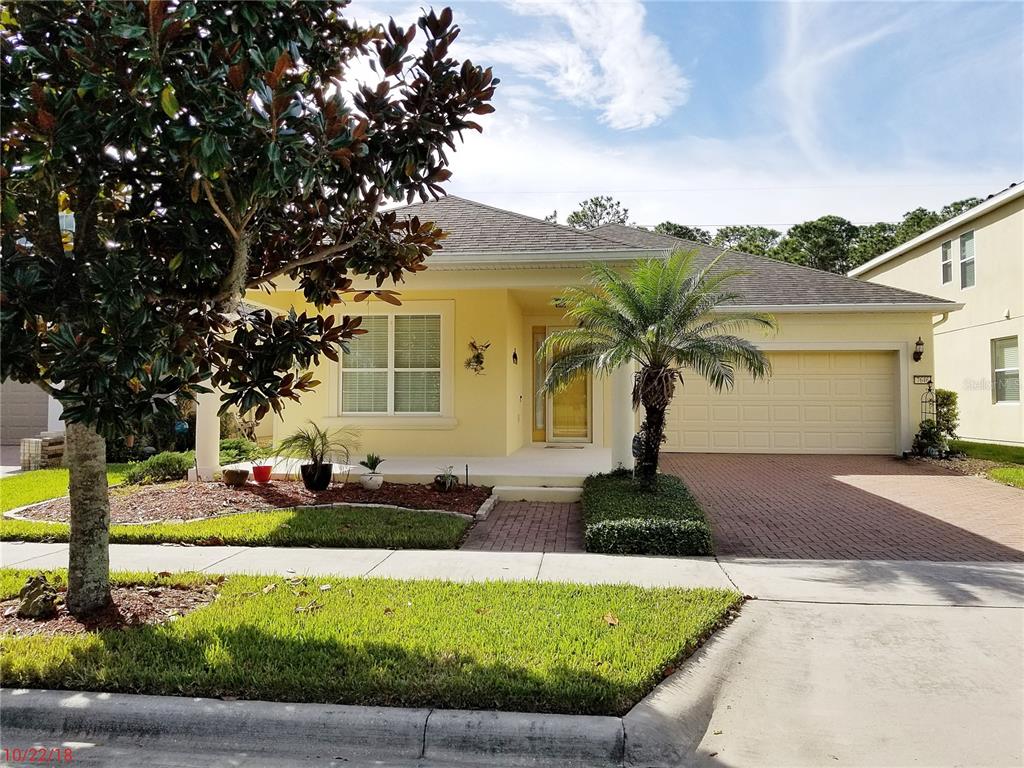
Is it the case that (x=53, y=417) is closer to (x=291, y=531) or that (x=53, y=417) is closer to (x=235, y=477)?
(x=235, y=477)

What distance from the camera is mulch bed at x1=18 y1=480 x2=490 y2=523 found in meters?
7.55

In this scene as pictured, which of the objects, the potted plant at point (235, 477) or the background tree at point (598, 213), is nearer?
the potted plant at point (235, 477)

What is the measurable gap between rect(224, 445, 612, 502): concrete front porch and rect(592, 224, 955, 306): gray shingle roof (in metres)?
5.72

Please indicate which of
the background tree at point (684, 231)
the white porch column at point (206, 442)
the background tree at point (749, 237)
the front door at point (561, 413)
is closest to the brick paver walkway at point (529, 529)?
the front door at point (561, 413)

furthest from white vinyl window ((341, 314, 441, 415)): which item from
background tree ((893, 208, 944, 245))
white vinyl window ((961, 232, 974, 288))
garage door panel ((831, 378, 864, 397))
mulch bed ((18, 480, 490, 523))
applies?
background tree ((893, 208, 944, 245))

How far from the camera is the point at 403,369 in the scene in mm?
11305

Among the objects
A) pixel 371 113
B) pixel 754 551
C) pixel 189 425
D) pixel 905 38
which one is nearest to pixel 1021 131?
pixel 905 38

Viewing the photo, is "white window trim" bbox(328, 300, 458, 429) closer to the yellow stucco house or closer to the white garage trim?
the yellow stucco house

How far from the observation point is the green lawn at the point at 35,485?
28.5ft

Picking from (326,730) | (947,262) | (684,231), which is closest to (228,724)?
(326,730)

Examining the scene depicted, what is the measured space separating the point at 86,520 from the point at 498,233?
769 centimetres

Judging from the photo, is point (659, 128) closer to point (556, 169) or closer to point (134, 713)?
point (556, 169)

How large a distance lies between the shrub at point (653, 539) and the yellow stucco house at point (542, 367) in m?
2.88
